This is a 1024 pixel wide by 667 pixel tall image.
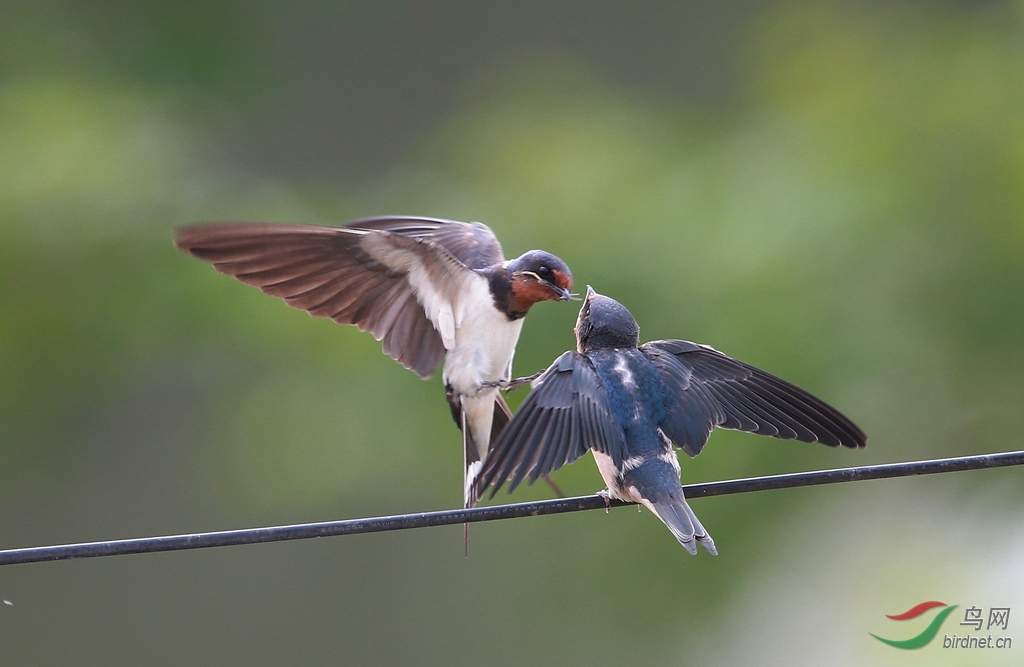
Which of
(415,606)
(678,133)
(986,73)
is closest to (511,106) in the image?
(678,133)

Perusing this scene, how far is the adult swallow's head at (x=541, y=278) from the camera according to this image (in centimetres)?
220

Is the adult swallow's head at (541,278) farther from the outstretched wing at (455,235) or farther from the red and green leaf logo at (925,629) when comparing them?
the red and green leaf logo at (925,629)

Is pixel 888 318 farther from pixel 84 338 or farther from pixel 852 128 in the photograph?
pixel 84 338

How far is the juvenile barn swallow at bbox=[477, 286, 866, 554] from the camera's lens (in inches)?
69.1

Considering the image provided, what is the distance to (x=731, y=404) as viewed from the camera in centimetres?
198

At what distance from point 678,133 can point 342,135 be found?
180 cm

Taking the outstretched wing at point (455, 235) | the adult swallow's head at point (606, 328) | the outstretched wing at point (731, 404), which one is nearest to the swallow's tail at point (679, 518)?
the outstretched wing at point (731, 404)

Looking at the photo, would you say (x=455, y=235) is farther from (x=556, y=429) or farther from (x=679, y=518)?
(x=679, y=518)

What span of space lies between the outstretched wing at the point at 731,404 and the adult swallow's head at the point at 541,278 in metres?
0.25

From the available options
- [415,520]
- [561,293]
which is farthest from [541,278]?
[415,520]

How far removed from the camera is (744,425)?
194 centimetres

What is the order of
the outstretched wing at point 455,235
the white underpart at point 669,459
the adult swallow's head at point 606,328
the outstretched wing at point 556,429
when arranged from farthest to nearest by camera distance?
1. the outstretched wing at point 455,235
2. the adult swallow's head at point 606,328
3. the white underpart at point 669,459
4. the outstretched wing at point 556,429

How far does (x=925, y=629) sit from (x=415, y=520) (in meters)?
2.42
